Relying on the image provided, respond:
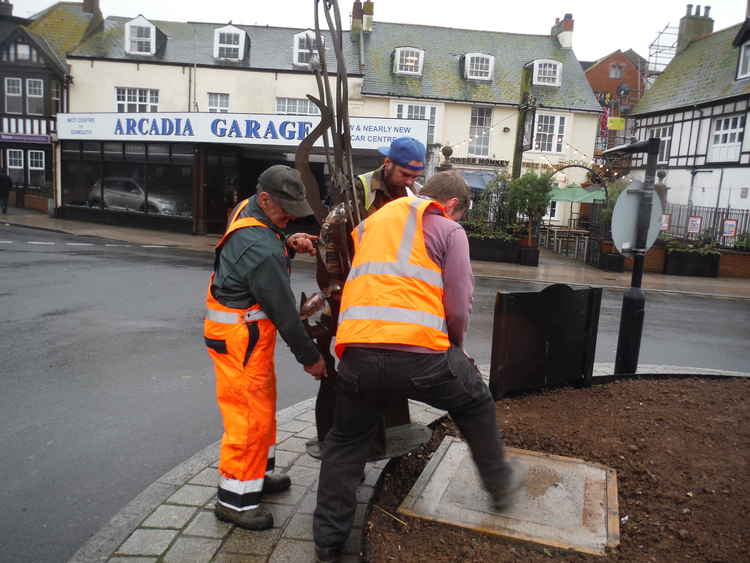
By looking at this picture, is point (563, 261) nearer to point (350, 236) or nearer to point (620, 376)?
point (620, 376)

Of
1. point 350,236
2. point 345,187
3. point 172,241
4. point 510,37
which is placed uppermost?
point 510,37

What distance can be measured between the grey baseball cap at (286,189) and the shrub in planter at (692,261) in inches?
672

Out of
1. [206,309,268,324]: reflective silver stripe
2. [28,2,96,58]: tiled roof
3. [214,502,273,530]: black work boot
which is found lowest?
[214,502,273,530]: black work boot

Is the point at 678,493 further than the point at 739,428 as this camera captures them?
No

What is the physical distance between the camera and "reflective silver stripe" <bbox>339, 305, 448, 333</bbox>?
2.68 metres

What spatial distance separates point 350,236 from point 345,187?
0.97 feet

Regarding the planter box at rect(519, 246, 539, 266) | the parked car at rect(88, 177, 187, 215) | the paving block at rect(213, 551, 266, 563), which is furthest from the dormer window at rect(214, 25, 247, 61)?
the paving block at rect(213, 551, 266, 563)

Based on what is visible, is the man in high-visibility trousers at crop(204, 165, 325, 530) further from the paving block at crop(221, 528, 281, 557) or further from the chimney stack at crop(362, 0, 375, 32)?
the chimney stack at crop(362, 0, 375, 32)

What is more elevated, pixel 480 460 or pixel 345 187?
pixel 345 187

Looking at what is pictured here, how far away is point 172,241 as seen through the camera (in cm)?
1900

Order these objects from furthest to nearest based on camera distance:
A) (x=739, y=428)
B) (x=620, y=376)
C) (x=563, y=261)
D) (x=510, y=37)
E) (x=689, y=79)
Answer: (x=510, y=37) < (x=689, y=79) < (x=563, y=261) < (x=620, y=376) < (x=739, y=428)

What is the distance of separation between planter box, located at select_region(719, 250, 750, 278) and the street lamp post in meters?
14.8

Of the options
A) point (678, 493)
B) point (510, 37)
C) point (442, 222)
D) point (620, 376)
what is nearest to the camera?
point (442, 222)

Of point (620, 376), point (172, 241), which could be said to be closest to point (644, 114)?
point (172, 241)
